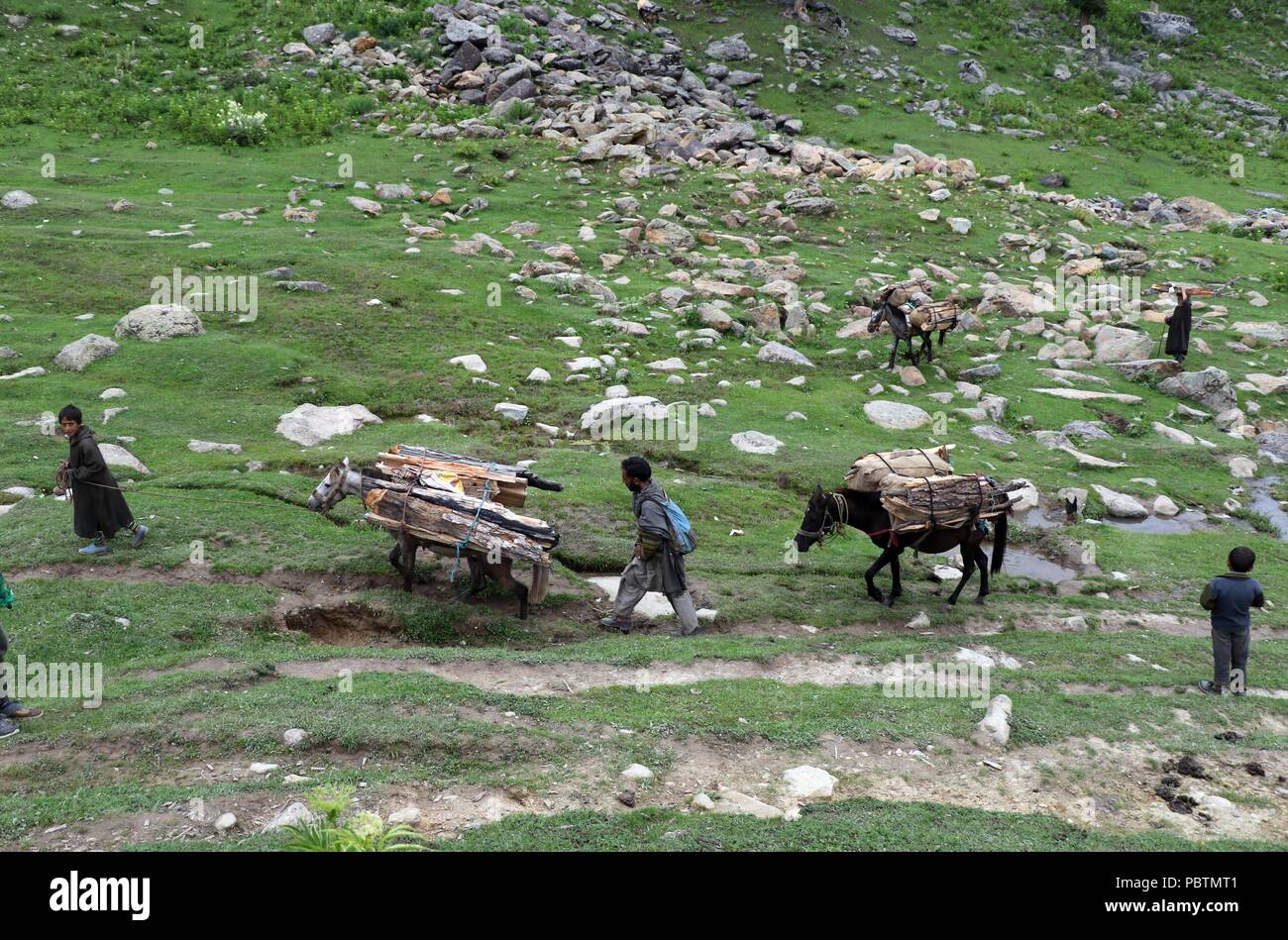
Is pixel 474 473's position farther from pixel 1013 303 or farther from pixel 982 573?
pixel 1013 303

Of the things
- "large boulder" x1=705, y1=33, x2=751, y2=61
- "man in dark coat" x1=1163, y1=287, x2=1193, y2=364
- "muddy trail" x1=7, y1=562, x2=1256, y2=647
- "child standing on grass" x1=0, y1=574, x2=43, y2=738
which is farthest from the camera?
"large boulder" x1=705, y1=33, x2=751, y2=61

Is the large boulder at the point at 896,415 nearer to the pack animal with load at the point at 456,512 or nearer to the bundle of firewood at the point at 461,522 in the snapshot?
the pack animal with load at the point at 456,512

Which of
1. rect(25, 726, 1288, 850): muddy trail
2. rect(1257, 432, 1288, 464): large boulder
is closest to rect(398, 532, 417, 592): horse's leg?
rect(25, 726, 1288, 850): muddy trail

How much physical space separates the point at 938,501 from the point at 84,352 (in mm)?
15606

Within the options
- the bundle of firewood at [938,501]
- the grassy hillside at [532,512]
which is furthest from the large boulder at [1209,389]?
the bundle of firewood at [938,501]

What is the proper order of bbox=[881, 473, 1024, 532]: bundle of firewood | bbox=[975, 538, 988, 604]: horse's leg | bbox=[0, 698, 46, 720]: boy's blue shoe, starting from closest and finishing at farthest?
1. bbox=[0, 698, 46, 720]: boy's blue shoe
2. bbox=[881, 473, 1024, 532]: bundle of firewood
3. bbox=[975, 538, 988, 604]: horse's leg

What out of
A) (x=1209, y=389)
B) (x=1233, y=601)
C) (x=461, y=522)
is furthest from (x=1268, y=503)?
(x=461, y=522)

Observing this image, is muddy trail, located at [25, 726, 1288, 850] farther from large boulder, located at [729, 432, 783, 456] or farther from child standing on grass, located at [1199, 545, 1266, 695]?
large boulder, located at [729, 432, 783, 456]

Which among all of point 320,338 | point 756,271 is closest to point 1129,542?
point 756,271

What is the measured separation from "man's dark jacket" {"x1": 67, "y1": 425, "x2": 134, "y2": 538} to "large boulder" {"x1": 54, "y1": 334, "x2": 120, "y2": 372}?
22.5 feet

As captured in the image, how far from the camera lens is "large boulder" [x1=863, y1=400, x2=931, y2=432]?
1878cm

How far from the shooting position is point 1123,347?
2314 centimetres

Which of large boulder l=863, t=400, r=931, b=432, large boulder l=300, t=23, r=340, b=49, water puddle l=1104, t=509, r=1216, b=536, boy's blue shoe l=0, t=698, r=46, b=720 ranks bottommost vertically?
boy's blue shoe l=0, t=698, r=46, b=720

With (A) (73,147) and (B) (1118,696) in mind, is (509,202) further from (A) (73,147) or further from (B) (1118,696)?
(B) (1118,696)
